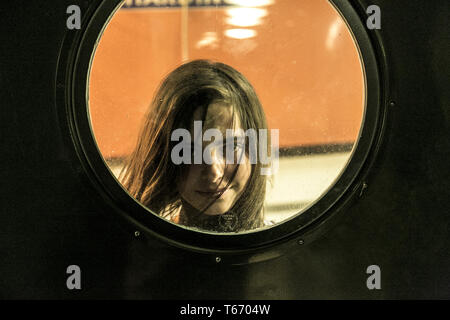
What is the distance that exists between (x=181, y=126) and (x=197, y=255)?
1.14 ft

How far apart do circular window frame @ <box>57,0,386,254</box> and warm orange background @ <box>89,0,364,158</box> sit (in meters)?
0.03

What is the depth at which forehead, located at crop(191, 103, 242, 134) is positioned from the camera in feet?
4.56

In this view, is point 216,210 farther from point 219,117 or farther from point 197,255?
point 219,117

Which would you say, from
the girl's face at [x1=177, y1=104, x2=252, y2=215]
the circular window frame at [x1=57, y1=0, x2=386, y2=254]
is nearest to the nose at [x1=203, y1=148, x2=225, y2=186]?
the girl's face at [x1=177, y1=104, x2=252, y2=215]

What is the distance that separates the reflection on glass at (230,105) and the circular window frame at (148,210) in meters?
0.03

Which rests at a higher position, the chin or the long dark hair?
the long dark hair

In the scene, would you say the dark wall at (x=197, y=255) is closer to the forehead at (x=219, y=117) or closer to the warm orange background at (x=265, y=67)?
the warm orange background at (x=265, y=67)

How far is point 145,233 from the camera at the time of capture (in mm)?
1325

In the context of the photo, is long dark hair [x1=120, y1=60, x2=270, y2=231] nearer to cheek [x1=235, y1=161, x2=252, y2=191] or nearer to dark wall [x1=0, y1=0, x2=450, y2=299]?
cheek [x1=235, y1=161, x2=252, y2=191]

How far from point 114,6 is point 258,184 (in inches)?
23.6

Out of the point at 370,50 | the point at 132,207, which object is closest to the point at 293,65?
the point at 370,50

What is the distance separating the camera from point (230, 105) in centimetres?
142

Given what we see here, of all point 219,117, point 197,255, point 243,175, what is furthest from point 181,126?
point 197,255

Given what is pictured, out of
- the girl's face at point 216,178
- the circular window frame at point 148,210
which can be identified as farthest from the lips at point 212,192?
the circular window frame at point 148,210
